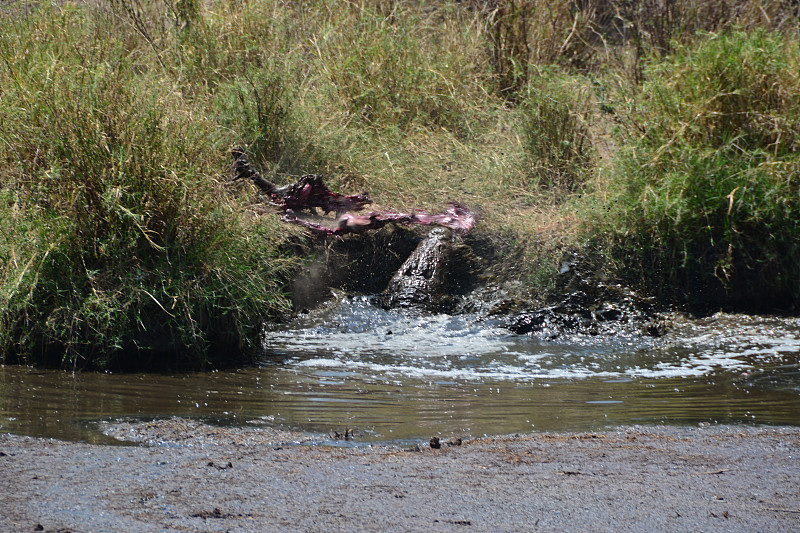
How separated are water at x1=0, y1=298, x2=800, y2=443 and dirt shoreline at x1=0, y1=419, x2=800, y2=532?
357 mm

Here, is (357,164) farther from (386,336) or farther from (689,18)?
(689,18)

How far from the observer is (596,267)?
7.25m

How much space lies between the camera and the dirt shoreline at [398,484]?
112 inches

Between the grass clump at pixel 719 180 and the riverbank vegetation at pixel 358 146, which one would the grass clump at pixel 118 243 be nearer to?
the riverbank vegetation at pixel 358 146

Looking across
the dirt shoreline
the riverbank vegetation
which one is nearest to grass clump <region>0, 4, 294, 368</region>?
the riverbank vegetation

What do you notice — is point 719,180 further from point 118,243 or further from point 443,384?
point 118,243

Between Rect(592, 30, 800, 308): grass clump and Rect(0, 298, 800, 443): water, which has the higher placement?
Rect(592, 30, 800, 308): grass clump

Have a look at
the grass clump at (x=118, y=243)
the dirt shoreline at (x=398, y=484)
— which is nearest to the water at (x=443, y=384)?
the grass clump at (x=118, y=243)

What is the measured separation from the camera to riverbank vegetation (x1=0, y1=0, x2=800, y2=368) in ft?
17.9

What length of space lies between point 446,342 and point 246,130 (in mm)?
3130

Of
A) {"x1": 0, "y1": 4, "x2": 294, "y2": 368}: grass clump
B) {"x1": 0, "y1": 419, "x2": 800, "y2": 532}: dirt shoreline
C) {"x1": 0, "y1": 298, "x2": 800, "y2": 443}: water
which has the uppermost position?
{"x1": 0, "y1": 4, "x2": 294, "y2": 368}: grass clump

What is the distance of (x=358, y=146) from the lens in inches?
352

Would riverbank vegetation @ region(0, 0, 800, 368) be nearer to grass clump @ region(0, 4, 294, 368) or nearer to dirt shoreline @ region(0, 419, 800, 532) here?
grass clump @ region(0, 4, 294, 368)

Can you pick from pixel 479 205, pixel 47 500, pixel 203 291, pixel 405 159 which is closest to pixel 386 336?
pixel 203 291
